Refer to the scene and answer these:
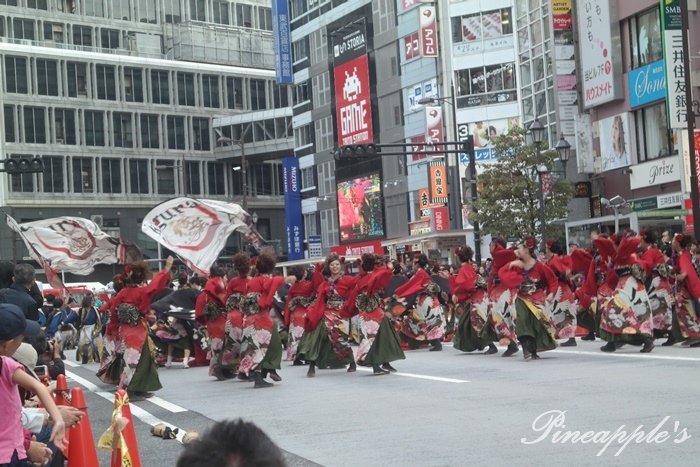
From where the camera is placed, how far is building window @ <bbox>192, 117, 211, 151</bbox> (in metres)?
90.2

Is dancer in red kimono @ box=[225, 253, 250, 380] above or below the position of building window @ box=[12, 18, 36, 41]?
below

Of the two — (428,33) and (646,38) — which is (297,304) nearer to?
(646,38)

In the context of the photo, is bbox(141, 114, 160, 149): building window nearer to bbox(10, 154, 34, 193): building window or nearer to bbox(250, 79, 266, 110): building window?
bbox(250, 79, 266, 110): building window

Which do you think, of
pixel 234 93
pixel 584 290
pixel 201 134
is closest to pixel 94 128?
pixel 201 134

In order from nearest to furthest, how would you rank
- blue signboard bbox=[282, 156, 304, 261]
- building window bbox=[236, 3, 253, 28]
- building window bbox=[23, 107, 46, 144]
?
blue signboard bbox=[282, 156, 304, 261] → building window bbox=[23, 107, 46, 144] → building window bbox=[236, 3, 253, 28]

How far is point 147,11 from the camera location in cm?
8981

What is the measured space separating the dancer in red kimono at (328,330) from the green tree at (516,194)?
2329 centimetres

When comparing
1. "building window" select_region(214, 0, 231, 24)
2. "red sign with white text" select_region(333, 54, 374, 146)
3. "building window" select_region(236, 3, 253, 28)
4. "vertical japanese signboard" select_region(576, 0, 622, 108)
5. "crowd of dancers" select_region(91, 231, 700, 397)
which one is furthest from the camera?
"building window" select_region(236, 3, 253, 28)

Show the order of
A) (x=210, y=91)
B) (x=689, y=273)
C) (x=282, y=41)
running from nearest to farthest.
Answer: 1. (x=689, y=273)
2. (x=282, y=41)
3. (x=210, y=91)

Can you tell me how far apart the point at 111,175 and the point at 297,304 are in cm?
6534

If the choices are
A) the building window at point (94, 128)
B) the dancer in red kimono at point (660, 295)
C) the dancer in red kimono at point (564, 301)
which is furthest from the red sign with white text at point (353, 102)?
the dancer in red kimono at point (660, 295)

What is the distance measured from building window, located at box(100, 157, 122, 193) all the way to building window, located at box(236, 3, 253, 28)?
52.2 ft

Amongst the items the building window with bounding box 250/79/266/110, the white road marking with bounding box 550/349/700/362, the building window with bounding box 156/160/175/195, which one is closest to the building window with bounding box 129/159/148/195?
the building window with bounding box 156/160/175/195

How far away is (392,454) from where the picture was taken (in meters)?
10.0
